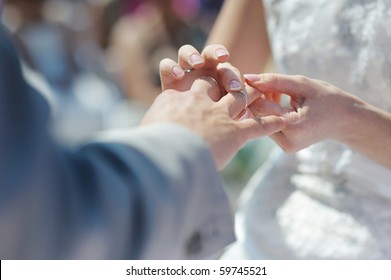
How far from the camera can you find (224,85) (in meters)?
1.20

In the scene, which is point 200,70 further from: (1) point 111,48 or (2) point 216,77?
(1) point 111,48

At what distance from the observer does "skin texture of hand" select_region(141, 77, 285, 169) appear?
91cm

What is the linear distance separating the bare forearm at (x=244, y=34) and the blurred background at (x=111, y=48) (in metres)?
1.10

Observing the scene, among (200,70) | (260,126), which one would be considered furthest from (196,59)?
(260,126)

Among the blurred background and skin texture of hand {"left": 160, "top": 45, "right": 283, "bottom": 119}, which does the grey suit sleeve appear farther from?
the blurred background

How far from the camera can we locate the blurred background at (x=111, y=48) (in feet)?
10.8

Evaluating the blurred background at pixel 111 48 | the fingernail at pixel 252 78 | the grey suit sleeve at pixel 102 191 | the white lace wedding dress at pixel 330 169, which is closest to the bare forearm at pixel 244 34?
the white lace wedding dress at pixel 330 169

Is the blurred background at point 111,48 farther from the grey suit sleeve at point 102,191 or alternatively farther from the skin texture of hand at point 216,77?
the grey suit sleeve at point 102,191

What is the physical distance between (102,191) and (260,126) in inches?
16.4

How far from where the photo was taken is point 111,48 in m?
4.29

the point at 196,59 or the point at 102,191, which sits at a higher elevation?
the point at 196,59

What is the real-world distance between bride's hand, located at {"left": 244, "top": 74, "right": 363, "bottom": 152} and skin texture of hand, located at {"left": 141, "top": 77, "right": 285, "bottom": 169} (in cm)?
13

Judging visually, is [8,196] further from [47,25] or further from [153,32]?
[47,25]

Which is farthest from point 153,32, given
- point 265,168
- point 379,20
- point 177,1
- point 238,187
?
point 379,20
